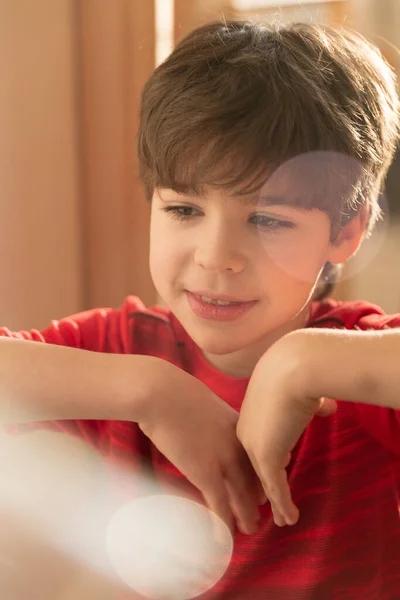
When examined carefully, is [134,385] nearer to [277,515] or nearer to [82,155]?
[277,515]

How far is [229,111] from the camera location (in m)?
0.55

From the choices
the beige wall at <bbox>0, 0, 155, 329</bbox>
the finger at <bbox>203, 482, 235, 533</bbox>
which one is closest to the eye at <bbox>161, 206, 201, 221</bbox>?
the finger at <bbox>203, 482, 235, 533</bbox>

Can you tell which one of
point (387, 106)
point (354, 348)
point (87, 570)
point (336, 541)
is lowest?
point (87, 570)

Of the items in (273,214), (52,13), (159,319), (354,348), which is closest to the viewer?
(354,348)

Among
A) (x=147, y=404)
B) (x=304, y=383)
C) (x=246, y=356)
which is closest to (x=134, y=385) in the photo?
(x=147, y=404)

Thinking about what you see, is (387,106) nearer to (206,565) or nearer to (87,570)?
(206,565)

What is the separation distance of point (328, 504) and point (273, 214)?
294mm

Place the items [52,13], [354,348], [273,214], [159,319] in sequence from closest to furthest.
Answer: [354,348] < [273,214] < [159,319] < [52,13]

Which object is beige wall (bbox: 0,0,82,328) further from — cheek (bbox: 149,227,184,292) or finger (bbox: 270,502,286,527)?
finger (bbox: 270,502,286,527)

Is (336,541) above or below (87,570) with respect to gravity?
above

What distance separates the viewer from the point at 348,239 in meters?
0.67

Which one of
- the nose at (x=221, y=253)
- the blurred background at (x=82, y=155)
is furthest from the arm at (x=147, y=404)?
the blurred background at (x=82, y=155)

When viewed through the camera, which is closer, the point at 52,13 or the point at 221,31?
the point at 221,31

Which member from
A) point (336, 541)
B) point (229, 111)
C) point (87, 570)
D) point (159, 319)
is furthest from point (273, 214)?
point (87, 570)
